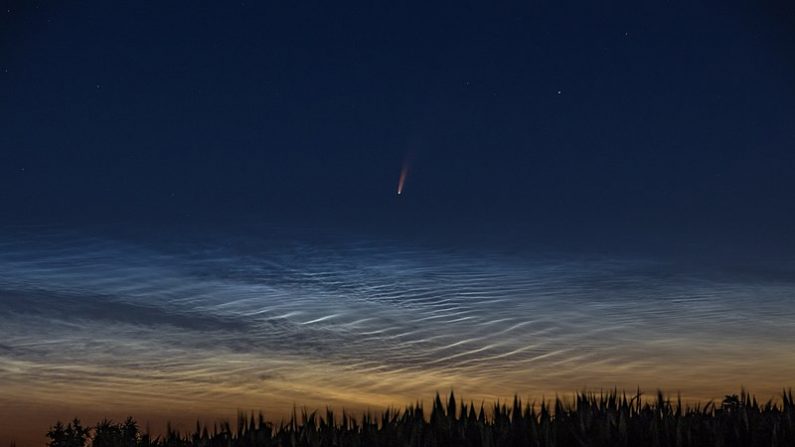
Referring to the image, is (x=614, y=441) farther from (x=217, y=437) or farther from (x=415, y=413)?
(x=217, y=437)

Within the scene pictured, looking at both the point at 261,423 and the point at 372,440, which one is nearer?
the point at 372,440

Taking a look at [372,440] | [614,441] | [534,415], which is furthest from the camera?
[534,415]

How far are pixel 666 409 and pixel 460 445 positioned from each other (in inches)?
127

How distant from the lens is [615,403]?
11.9 m

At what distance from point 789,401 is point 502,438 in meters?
6.02

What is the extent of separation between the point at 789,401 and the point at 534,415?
4.74 metres

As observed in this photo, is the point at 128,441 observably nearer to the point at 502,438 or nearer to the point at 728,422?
the point at 502,438

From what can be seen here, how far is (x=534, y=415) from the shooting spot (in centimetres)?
1098

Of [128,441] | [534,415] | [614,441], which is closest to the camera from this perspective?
[614,441]

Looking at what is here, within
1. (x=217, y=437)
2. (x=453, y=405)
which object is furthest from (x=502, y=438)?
(x=217, y=437)

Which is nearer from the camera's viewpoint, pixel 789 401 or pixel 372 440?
pixel 372 440

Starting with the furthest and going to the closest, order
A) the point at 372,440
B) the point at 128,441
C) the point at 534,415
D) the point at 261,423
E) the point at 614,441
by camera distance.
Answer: the point at 128,441 → the point at 261,423 → the point at 534,415 → the point at 372,440 → the point at 614,441

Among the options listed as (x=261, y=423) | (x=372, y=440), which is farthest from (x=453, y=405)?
(x=261, y=423)

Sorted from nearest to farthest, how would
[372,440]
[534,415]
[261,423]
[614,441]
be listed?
[614,441], [372,440], [534,415], [261,423]
